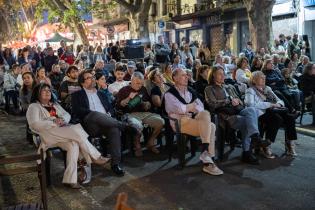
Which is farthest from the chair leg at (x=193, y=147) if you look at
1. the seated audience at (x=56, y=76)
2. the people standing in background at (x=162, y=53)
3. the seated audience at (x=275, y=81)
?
the people standing in background at (x=162, y=53)

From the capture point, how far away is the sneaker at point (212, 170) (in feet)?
20.5

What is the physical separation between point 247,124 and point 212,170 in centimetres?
103

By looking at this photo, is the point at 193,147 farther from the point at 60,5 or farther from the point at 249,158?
the point at 60,5

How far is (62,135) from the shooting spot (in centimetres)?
592

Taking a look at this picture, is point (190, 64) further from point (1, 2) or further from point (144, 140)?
point (1, 2)

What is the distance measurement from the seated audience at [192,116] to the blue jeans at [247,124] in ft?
1.91

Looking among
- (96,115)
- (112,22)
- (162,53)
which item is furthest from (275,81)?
(112,22)

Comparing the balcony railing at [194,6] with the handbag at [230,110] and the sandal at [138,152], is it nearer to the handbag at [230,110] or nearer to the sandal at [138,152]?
the handbag at [230,110]

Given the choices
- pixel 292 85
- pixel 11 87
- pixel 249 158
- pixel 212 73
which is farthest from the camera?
pixel 11 87

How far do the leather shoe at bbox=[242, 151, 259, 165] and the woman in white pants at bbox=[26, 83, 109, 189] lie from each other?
2.12m

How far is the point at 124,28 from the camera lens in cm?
4184

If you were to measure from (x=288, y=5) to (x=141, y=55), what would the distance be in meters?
8.80

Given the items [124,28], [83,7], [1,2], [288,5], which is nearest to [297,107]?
[288,5]

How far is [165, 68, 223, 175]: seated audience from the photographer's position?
6406mm
